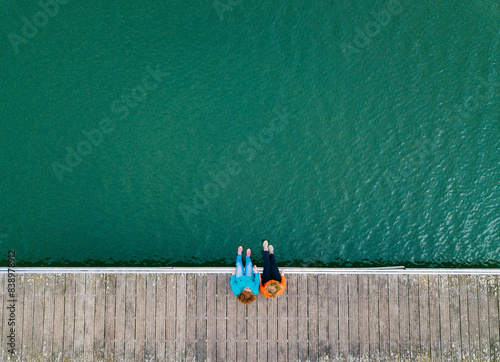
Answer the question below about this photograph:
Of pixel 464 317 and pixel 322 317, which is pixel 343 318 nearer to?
pixel 322 317

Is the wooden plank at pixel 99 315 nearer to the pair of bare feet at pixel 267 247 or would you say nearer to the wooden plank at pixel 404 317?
the pair of bare feet at pixel 267 247

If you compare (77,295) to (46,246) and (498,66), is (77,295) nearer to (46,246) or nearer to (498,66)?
(46,246)

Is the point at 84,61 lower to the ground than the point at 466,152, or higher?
higher

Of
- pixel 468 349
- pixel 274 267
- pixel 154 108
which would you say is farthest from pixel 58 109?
pixel 468 349

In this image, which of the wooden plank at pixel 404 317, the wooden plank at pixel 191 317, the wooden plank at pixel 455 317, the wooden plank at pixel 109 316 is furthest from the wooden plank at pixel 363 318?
the wooden plank at pixel 109 316

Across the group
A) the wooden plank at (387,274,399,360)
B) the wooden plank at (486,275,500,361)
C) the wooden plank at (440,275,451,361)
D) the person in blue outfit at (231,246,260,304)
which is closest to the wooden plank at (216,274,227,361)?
the person in blue outfit at (231,246,260,304)

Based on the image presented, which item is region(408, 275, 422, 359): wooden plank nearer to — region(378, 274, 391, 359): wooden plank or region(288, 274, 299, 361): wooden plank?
region(378, 274, 391, 359): wooden plank
